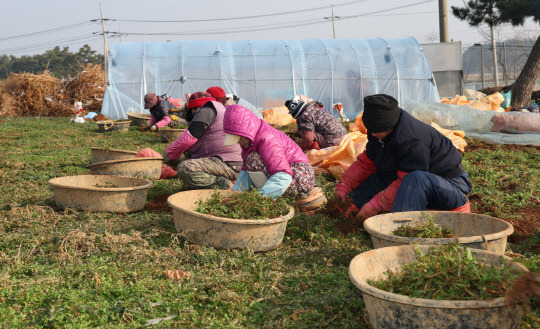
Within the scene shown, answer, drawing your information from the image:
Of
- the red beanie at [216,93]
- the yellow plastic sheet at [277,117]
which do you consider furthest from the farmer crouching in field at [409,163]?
the yellow plastic sheet at [277,117]

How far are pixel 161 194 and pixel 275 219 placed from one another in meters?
2.68

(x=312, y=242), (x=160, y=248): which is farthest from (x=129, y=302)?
(x=312, y=242)

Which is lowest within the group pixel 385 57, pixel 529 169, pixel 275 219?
pixel 529 169

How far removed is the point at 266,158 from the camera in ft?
15.1

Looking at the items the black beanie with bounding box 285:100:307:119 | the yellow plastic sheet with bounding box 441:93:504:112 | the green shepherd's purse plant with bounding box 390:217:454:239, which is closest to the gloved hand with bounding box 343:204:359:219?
the green shepherd's purse plant with bounding box 390:217:454:239

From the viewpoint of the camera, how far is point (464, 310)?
2217 mm

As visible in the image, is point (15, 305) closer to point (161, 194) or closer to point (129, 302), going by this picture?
point (129, 302)

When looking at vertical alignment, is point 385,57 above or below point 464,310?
above

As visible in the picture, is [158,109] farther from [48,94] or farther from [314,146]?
[48,94]

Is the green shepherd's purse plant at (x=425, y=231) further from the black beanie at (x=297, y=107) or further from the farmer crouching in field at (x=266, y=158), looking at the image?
Result: the black beanie at (x=297, y=107)

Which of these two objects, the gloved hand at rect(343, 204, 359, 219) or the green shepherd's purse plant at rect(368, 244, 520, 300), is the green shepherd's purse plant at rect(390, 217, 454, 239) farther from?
the gloved hand at rect(343, 204, 359, 219)

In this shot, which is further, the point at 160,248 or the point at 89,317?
the point at 160,248

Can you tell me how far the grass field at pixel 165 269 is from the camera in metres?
2.80

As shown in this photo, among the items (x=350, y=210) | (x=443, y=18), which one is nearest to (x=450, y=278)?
(x=350, y=210)
